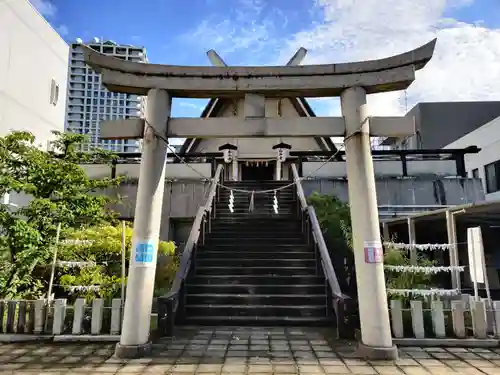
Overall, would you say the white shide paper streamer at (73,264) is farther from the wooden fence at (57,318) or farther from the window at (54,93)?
the window at (54,93)

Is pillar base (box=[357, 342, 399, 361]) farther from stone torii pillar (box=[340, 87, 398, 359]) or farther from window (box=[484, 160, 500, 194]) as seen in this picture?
window (box=[484, 160, 500, 194])

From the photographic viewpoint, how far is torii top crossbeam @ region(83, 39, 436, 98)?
239 inches

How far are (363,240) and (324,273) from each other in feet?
9.70

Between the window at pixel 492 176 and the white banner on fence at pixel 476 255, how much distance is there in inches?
561

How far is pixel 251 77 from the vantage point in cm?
622

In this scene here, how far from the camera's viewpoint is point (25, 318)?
6.56m

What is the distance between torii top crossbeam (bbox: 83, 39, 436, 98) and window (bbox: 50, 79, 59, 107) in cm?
1078

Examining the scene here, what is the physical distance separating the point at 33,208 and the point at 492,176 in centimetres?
2047

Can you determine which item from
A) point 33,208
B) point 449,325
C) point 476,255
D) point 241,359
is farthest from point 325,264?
point 33,208

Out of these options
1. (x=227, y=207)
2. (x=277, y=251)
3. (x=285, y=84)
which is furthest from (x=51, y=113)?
(x=285, y=84)

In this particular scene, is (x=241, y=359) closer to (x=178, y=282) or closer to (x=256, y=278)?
(x=178, y=282)

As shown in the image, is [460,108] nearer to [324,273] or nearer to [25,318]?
[324,273]

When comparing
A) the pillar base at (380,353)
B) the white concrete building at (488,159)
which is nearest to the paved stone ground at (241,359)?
the pillar base at (380,353)

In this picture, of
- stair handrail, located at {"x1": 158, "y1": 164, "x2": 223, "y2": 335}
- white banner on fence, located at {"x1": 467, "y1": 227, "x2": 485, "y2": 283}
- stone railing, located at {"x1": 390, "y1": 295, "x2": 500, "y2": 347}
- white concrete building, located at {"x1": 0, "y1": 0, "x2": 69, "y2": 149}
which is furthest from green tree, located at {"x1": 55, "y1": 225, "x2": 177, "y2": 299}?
white banner on fence, located at {"x1": 467, "y1": 227, "x2": 485, "y2": 283}
